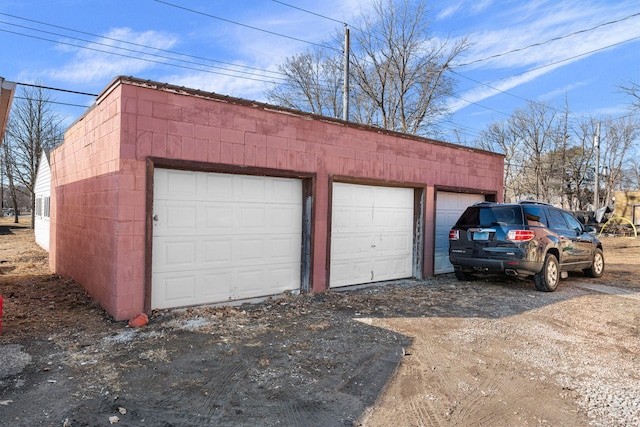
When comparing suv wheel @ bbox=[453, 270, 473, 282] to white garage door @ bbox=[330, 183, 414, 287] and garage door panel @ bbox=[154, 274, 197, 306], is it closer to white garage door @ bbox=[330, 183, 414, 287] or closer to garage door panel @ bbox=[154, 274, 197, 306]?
white garage door @ bbox=[330, 183, 414, 287]

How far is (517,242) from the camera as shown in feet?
24.3

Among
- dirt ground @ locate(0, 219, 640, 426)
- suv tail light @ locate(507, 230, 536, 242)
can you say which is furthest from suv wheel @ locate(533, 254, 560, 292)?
dirt ground @ locate(0, 219, 640, 426)

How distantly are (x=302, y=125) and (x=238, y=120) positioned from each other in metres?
1.29

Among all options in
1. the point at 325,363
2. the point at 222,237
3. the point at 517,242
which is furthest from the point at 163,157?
the point at 517,242

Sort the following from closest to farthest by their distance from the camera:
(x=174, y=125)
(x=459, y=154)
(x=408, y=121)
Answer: (x=174, y=125) → (x=459, y=154) → (x=408, y=121)

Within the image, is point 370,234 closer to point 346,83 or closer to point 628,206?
point 346,83

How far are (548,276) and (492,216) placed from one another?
5.35 ft

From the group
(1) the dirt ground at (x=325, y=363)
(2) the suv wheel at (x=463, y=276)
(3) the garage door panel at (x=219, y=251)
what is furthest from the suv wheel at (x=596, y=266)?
(3) the garage door panel at (x=219, y=251)

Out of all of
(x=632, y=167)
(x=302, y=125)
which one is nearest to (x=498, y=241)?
(x=302, y=125)

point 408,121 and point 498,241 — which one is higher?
point 408,121

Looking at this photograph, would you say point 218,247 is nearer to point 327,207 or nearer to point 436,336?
point 327,207

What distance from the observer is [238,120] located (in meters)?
6.12

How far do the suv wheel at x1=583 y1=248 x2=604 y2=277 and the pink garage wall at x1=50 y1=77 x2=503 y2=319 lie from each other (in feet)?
13.5

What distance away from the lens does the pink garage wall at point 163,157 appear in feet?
17.1
